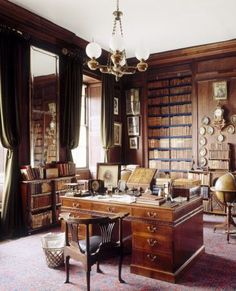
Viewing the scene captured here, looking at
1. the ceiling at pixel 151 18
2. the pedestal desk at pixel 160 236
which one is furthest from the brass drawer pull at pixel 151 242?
the ceiling at pixel 151 18

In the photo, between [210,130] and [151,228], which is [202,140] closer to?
[210,130]

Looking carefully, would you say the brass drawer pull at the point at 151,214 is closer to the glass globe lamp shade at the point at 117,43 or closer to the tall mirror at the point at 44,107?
the glass globe lamp shade at the point at 117,43

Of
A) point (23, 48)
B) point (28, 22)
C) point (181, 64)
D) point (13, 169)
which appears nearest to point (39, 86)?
point (23, 48)

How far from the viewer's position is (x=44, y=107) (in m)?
6.09

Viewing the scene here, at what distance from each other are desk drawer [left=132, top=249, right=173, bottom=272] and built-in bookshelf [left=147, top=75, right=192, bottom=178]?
14.7 feet

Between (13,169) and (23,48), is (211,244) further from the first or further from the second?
(23,48)

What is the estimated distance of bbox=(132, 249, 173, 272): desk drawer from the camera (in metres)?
3.29

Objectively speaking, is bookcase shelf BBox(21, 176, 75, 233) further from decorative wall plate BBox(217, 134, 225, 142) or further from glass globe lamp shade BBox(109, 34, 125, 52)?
decorative wall plate BBox(217, 134, 225, 142)

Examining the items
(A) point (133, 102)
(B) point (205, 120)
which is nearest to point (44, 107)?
(A) point (133, 102)

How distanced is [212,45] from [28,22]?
4.10 metres

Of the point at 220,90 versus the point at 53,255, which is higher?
the point at 220,90

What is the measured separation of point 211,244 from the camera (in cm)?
461

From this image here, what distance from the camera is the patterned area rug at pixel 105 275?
319 centimetres

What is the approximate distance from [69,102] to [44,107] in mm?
554
